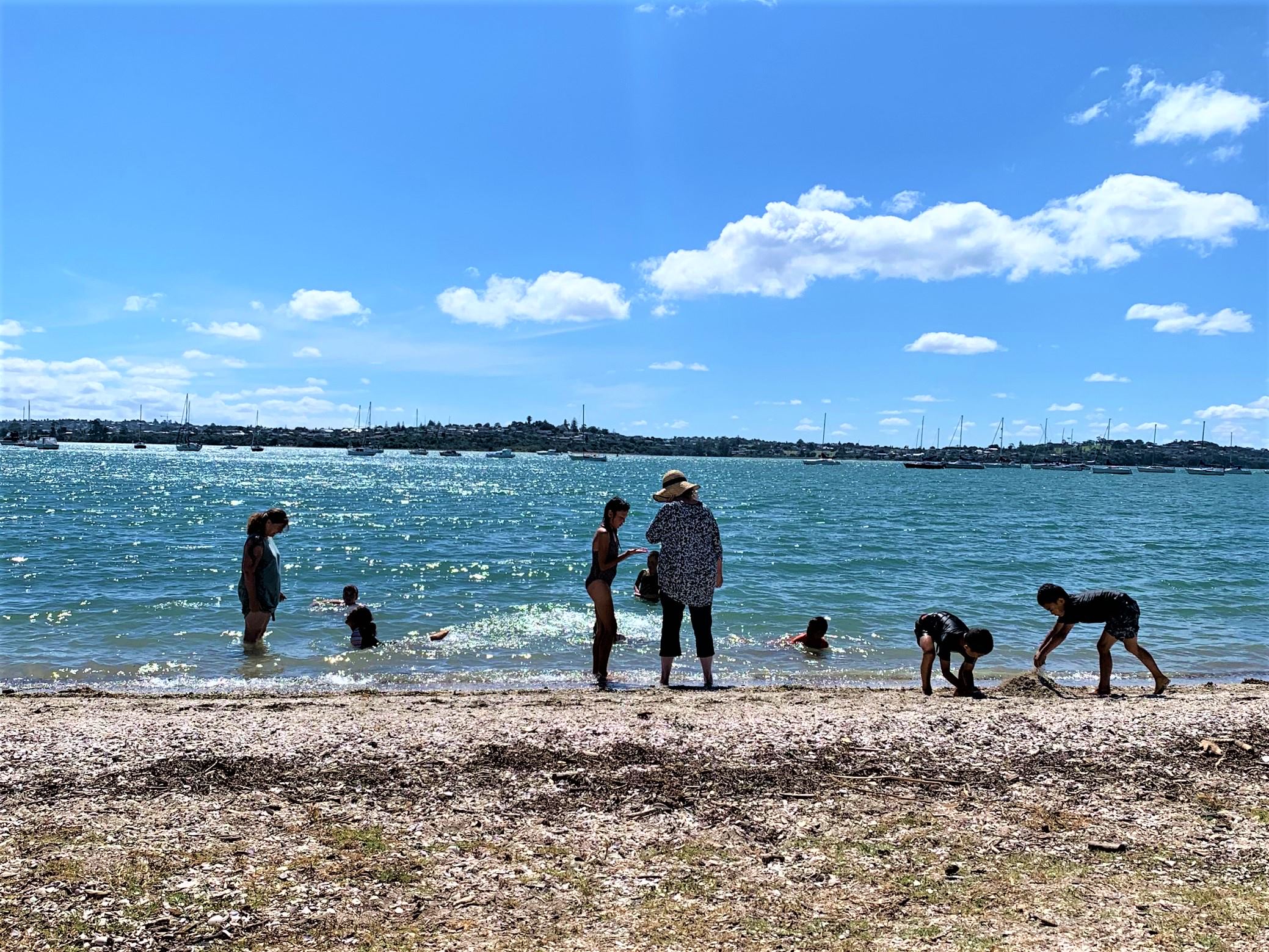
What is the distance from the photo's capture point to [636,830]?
4.50 metres

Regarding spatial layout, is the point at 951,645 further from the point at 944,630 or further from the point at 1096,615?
the point at 1096,615

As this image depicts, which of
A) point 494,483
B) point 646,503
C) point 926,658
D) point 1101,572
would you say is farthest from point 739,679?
point 494,483

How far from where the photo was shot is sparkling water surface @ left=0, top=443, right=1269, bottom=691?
35.1ft

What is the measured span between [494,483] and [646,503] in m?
25.6

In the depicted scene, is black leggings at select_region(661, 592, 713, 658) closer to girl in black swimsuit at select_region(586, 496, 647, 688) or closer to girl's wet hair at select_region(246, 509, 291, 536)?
girl in black swimsuit at select_region(586, 496, 647, 688)

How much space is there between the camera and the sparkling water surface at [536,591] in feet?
35.1

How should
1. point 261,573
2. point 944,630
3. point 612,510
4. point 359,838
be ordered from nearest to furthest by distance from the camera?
point 359,838, point 612,510, point 944,630, point 261,573

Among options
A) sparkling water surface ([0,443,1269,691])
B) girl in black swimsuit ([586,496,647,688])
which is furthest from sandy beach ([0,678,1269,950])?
sparkling water surface ([0,443,1269,691])

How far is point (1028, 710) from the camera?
6789 mm

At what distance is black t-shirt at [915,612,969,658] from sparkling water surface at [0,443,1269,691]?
1564 mm

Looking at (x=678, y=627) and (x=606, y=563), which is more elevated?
(x=606, y=563)

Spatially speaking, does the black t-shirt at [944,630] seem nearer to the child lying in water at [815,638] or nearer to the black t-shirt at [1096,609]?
the black t-shirt at [1096,609]

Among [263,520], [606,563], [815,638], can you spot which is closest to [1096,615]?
[815,638]

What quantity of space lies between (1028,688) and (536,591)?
33.4 ft
